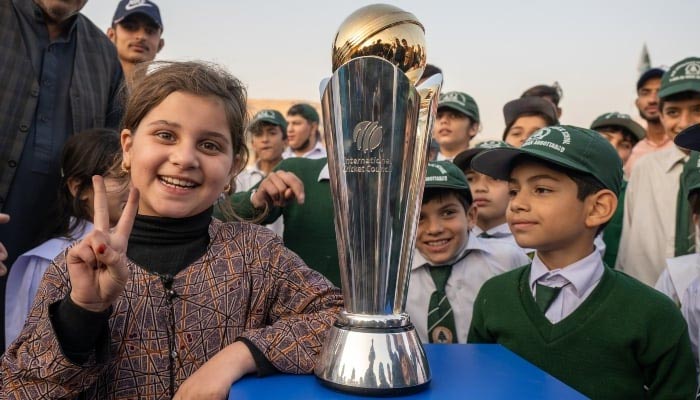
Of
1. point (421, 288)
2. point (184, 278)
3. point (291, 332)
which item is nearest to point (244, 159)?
point (184, 278)

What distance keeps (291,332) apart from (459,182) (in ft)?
3.90

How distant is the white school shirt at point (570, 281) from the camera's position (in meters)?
1.51

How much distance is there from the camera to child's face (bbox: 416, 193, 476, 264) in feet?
6.68

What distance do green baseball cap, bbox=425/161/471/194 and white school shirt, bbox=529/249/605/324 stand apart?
515 millimetres

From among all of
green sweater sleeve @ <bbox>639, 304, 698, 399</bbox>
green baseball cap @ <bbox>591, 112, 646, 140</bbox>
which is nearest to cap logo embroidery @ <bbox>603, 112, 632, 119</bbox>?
green baseball cap @ <bbox>591, 112, 646, 140</bbox>

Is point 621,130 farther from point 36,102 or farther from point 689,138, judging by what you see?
point 36,102

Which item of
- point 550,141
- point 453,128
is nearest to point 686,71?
point 453,128

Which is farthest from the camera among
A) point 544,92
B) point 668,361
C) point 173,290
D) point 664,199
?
point 544,92

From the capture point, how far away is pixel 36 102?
1.88m

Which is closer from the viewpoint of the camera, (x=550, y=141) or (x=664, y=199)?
(x=550, y=141)

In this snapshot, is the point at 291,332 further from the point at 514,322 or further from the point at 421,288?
the point at 421,288

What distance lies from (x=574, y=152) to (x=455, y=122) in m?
1.83

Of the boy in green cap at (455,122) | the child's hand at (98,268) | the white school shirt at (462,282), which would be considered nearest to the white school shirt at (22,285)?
the child's hand at (98,268)

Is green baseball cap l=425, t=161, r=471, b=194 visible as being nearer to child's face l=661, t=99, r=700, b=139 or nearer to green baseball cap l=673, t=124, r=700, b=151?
green baseball cap l=673, t=124, r=700, b=151
